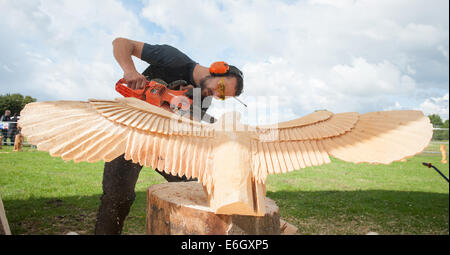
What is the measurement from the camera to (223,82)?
4.37 ft

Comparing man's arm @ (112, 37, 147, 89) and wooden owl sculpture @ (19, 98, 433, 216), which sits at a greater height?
man's arm @ (112, 37, 147, 89)

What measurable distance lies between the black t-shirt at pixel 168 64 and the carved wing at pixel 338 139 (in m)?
0.65

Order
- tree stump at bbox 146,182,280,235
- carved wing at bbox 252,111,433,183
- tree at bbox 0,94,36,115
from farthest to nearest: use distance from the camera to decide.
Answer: tree at bbox 0,94,36,115
tree stump at bbox 146,182,280,235
carved wing at bbox 252,111,433,183

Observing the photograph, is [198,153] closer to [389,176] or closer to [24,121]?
[24,121]

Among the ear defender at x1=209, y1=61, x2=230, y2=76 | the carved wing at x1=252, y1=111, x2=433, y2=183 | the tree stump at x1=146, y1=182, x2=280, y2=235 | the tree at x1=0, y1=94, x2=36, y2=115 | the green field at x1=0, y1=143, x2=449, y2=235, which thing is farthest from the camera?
the green field at x1=0, y1=143, x2=449, y2=235

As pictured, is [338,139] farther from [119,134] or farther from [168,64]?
[168,64]

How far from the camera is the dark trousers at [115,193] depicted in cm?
132

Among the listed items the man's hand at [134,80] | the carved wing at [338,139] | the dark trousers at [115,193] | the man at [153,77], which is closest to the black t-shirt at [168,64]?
the man at [153,77]

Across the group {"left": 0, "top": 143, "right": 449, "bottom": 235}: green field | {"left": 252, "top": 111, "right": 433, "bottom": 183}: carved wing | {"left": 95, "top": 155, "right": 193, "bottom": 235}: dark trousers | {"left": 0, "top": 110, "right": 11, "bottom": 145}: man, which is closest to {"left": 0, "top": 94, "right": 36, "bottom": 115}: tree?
{"left": 0, "top": 110, "right": 11, "bottom": 145}: man

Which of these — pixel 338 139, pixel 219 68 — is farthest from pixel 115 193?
pixel 338 139

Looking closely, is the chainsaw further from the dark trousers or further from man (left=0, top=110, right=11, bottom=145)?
man (left=0, top=110, right=11, bottom=145)

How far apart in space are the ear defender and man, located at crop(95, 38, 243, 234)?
0.02 m

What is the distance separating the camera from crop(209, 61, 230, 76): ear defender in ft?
4.25
